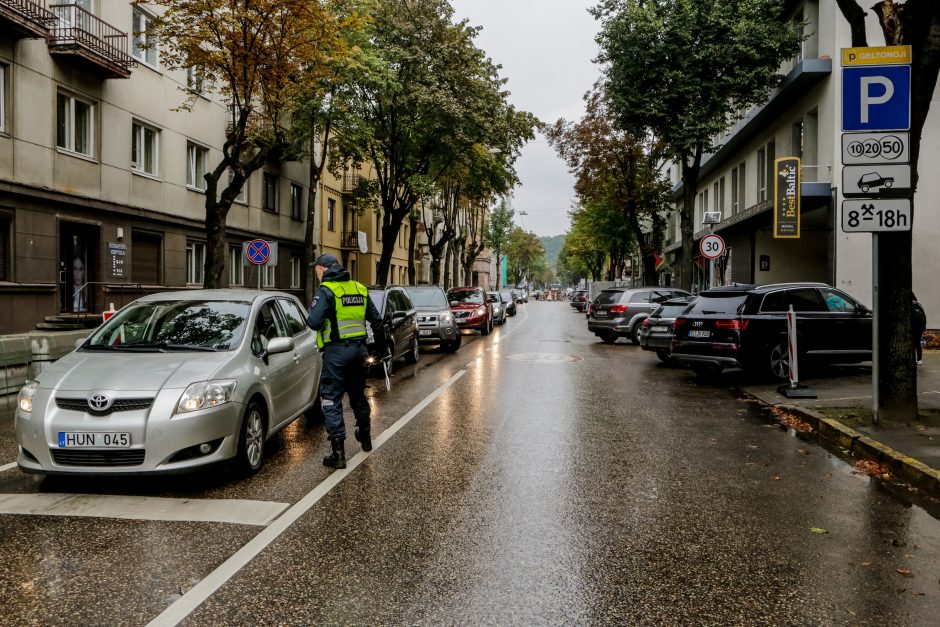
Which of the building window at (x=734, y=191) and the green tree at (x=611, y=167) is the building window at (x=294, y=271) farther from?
the building window at (x=734, y=191)

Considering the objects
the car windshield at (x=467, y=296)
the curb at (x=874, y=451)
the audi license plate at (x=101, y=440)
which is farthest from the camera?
the car windshield at (x=467, y=296)

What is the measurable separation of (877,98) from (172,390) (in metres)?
7.41

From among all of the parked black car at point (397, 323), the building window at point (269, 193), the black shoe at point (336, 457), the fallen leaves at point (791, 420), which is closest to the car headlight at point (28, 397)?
the black shoe at point (336, 457)

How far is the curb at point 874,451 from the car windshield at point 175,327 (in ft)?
18.8

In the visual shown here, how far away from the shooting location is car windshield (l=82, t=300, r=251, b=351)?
20.6 ft

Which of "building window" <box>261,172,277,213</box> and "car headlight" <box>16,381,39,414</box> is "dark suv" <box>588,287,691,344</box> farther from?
"car headlight" <box>16,381,39,414</box>

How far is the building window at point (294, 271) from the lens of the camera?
33.8 m

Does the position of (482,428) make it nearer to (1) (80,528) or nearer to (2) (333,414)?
(2) (333,414)

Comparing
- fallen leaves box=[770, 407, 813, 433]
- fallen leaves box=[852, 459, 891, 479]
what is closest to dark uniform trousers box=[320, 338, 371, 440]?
fallen leaves box=[852, 459, 891, 479]

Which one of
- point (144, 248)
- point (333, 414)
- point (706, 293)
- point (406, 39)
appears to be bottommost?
point (333, 414)

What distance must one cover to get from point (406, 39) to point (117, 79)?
30.8ft

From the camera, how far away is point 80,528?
4605 millimetres

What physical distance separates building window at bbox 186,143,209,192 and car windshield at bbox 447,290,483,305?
373 inches

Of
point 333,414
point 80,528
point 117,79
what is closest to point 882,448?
point 333,414
